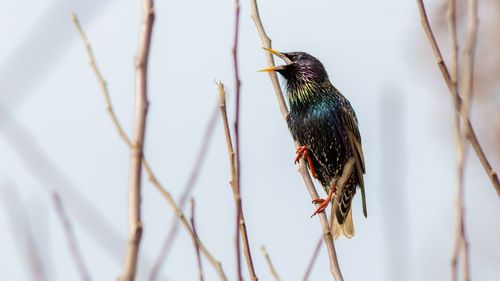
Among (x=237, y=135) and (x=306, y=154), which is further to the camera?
(x=306, y=154)

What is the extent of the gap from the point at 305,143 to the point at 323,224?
9.51ft

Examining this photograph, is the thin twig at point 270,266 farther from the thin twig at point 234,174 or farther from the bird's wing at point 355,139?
the bird's wing at point 355,139

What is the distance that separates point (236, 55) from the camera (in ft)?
11.2

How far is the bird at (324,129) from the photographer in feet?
25.3

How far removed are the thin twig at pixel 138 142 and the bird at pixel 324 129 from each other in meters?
4.64

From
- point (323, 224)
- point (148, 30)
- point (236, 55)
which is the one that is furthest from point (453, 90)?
point (323, 224)

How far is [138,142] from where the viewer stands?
286 cm

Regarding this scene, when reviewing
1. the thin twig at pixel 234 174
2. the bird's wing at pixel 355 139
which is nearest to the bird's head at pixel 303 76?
the bird's wing at pixel 355 139

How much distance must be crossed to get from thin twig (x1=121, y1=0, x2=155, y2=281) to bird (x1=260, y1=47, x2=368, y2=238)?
464cm

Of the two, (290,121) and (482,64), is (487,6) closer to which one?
(482,64)

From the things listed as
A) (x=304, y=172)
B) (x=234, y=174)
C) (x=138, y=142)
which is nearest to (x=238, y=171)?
(x=234, y=174)

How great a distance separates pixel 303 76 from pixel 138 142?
5382 mm

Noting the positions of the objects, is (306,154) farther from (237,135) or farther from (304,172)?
(237,135)

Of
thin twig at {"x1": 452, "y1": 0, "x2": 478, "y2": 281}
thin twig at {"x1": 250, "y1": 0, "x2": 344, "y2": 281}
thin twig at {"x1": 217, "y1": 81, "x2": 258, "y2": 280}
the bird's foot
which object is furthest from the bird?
thin twig at {"x1": 452, "y1": 0, "x2": 478, "y2": 281}
